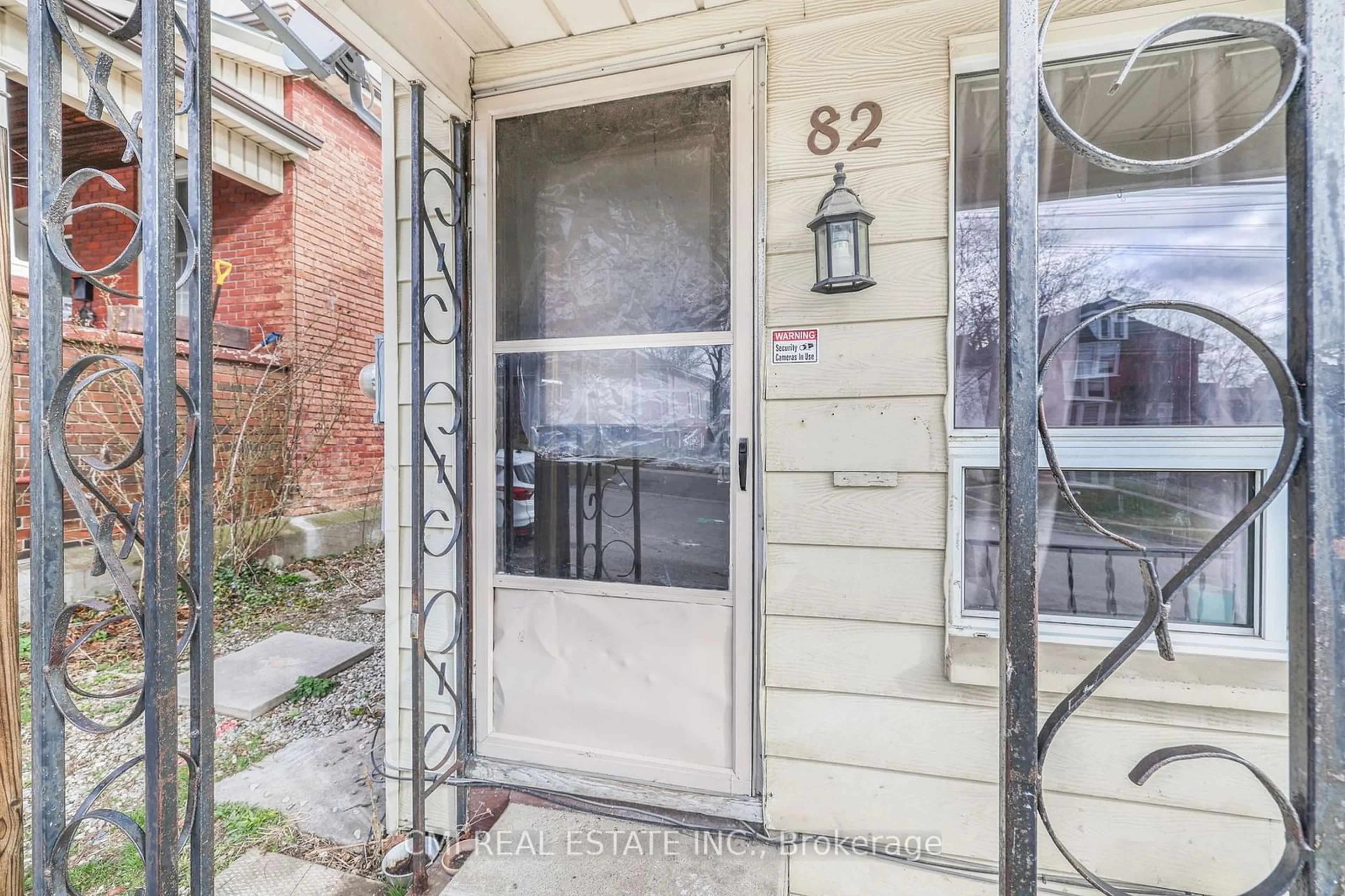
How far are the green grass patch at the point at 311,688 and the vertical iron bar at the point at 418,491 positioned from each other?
1508 mm

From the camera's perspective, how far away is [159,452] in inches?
30.6

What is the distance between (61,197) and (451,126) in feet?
3.79

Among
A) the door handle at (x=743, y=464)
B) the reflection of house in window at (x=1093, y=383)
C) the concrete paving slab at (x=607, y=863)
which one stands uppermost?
the reflection of house in window at (x=1093, y=383)

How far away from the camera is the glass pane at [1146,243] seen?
4.22ft

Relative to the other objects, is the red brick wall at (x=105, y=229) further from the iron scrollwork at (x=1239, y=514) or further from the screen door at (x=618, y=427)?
the iron scrollwork at (x=1239, y=514)

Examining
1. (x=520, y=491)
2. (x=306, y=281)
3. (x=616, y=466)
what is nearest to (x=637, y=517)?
(x=616, y=466)

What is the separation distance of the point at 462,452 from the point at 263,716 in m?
1.87

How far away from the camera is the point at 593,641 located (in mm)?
1723

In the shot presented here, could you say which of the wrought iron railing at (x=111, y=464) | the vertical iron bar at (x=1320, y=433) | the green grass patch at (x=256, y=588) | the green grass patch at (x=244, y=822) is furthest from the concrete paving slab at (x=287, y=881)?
the green grass patch at (x=256, y=588)

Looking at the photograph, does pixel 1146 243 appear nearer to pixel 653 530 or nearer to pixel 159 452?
pixel 653 530

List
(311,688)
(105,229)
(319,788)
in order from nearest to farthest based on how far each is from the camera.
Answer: (319,788) < (311,688) < (105,229)

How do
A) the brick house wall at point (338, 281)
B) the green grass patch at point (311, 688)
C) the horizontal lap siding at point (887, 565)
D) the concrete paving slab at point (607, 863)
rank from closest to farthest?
the horizontal lap siding at point (887, 565), the concrete paving slab at point (607, 863), the green grass patch at point (311, 688), the brick house wall at point (338, 281)

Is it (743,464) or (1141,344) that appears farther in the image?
(743,464)

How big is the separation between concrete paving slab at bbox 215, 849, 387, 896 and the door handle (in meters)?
1.52
